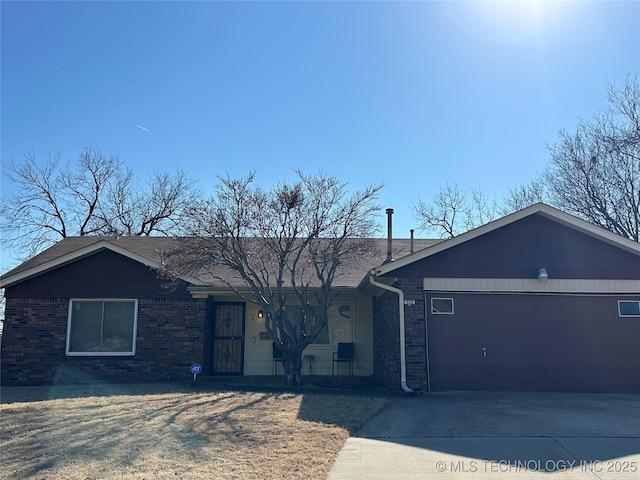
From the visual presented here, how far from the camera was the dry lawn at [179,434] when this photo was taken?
235 inches

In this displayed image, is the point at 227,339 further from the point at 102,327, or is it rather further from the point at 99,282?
the point at 99,282

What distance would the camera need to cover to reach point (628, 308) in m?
11.8

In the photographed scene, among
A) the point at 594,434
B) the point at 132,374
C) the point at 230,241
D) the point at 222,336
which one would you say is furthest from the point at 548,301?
the point at 132,374

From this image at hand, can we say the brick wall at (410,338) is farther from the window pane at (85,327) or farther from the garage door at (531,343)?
the window pane at (85,327)

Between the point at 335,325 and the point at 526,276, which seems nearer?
the point at 526,276

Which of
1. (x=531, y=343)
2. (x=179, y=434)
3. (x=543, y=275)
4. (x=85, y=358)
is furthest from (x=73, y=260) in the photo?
(x=543, y=275)

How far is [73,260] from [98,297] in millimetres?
1117

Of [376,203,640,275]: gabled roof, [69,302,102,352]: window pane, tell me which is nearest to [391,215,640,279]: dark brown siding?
[376,203,640,275]: gabled roof

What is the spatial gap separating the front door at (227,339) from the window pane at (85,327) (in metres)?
2.85

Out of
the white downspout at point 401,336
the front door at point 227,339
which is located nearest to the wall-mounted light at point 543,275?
the white downspout at point 401,336

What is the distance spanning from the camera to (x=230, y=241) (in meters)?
12.2

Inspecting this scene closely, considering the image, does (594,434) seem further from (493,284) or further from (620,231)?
(620,231)

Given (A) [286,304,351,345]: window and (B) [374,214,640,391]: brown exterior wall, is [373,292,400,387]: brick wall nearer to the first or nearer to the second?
(B) [374,214,640,391]: brown exterior wall

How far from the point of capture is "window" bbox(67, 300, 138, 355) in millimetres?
13844
